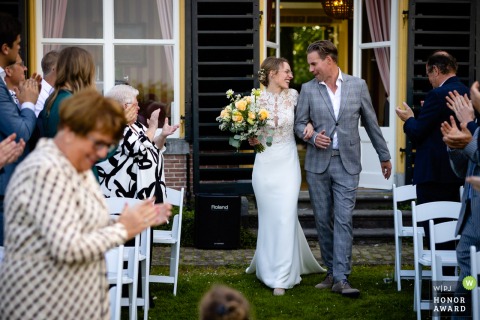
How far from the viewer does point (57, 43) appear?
1108 centimetres

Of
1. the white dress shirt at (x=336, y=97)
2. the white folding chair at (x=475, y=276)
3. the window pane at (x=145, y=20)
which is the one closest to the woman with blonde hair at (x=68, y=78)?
the white folding chair at (x=475, y=276)

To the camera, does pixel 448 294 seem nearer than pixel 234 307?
No

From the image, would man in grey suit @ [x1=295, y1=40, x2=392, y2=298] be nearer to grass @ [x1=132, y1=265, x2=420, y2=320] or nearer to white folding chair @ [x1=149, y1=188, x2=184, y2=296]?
grass @ [x1=132, y1=265, x2=420, y2=320]

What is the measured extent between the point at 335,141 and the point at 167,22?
465cm

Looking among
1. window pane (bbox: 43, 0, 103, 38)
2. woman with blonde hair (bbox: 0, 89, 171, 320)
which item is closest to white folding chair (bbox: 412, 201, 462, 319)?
woman with blonde hair (bbox: 0, 89, 171, 320)

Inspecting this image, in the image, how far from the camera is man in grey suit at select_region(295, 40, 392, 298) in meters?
7.35

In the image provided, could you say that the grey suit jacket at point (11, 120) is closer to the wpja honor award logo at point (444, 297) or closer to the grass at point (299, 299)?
the grass at point (299, 299)

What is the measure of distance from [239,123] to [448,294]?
265cm

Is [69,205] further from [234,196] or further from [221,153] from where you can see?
[221,153]

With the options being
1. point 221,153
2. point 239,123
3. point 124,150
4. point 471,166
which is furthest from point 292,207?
point 221,153

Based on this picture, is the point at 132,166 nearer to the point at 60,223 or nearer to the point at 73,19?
the point at 60,223

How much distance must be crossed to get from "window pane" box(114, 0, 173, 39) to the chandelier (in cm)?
384

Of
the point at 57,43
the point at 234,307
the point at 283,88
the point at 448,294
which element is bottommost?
the point at 448,294

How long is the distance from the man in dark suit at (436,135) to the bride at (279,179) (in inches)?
43.0
